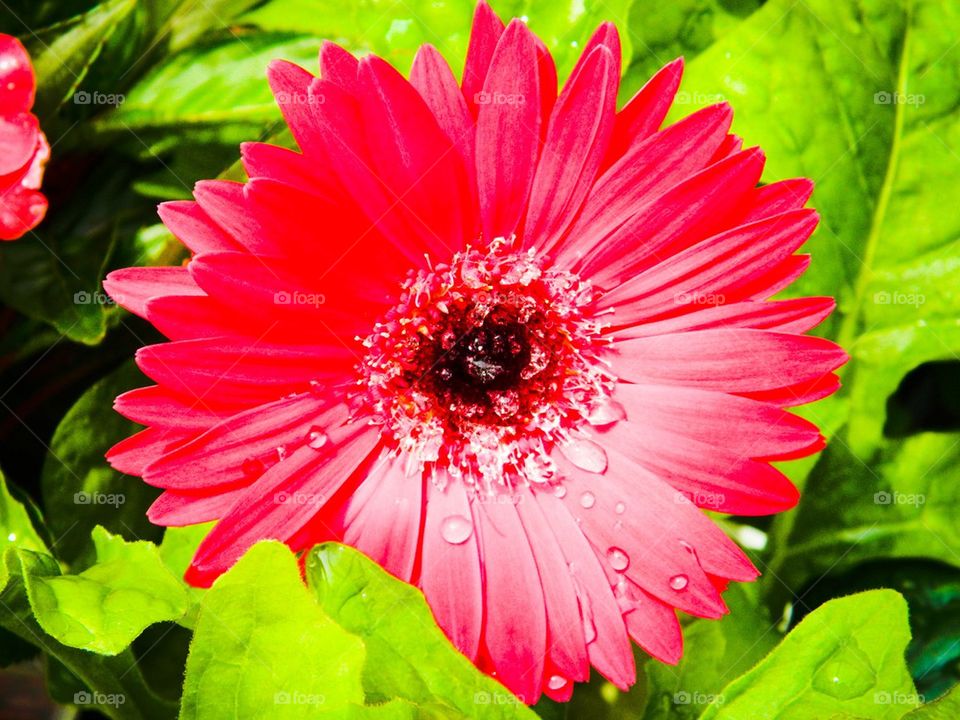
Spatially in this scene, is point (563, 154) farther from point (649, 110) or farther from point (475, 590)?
point (475, 590)

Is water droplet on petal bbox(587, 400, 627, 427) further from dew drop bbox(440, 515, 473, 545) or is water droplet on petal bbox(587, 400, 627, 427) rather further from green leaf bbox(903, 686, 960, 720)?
green leaf bbox(903, 686, 960, 720)

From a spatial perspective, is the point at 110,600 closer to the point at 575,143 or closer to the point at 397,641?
the point at 397,641

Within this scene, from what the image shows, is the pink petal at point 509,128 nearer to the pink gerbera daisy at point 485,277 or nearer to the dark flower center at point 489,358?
the pink gerbera daisy at point 485,277

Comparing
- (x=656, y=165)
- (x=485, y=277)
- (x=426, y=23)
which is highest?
(x=426, y=23)

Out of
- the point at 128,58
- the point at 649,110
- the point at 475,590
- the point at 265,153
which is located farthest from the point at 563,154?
the point at 128,58
